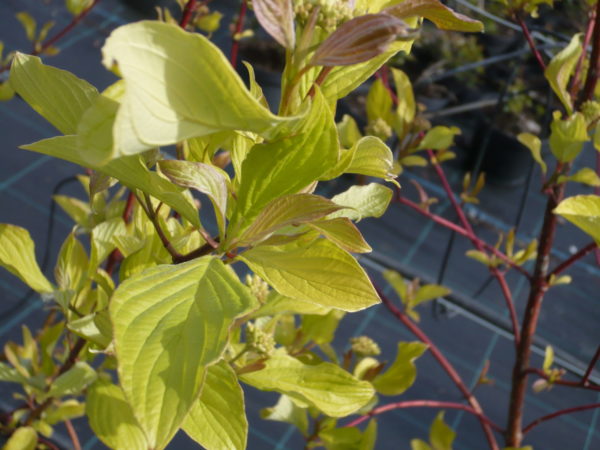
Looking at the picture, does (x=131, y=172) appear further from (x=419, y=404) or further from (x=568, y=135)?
(x=419, y=404)

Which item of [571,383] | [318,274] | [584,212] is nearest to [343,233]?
[318,274]

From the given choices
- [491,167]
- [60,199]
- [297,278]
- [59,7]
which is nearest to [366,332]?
[491,167]

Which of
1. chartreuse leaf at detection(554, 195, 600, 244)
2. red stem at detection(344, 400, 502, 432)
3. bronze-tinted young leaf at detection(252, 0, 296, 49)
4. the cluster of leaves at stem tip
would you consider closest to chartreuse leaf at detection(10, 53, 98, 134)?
the cluster of leaves at stem tip

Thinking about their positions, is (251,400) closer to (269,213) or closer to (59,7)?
(269,213)

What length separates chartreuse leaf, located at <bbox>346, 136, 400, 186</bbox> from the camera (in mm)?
389

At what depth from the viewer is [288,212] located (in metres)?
0.35

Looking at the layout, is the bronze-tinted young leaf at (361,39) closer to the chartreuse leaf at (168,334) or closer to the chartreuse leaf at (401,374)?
the chartreuse leaf at (168,334)

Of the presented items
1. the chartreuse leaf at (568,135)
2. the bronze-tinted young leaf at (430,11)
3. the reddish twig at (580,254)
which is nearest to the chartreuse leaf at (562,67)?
the chartreuse leaf at (568,135)

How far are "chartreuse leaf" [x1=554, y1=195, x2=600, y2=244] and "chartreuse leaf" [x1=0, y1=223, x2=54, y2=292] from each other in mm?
369

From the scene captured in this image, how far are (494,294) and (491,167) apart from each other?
0.65 meters

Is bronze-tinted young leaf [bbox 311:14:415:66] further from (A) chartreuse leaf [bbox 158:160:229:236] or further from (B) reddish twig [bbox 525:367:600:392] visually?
(B) reddish twig [bbox 525:367:600:392]

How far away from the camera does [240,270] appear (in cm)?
202

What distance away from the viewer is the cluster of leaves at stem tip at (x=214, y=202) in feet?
0.89

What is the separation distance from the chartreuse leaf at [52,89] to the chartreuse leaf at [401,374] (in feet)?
1.49
